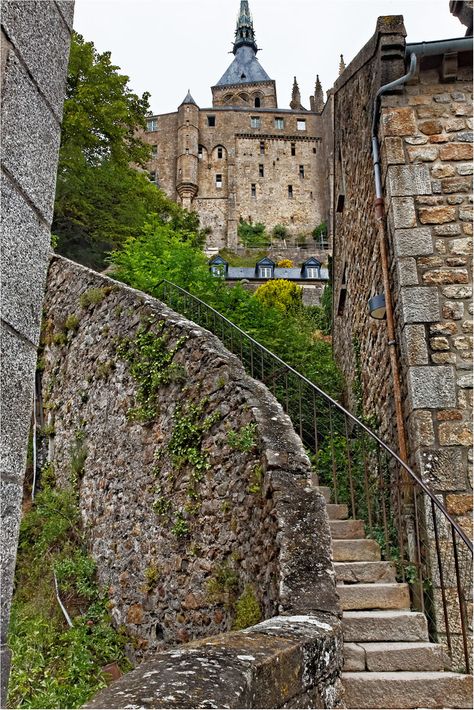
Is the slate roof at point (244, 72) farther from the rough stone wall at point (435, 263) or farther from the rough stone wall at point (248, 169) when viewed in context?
the rough stone wall at point (435, 263)

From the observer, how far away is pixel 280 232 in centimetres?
5328

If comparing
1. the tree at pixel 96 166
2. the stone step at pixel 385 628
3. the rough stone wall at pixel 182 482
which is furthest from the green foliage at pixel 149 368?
the tree at pixel 96 166

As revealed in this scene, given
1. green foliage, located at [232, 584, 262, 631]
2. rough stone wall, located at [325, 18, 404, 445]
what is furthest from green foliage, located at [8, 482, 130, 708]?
rough stone wall, located at [325, 18, 404, 445]

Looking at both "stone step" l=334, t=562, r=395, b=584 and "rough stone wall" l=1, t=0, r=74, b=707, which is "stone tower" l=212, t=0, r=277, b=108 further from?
"rough stone wall" l=1, t=0, r=74, b=707

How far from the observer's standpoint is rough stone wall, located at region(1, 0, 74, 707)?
186 centimetres

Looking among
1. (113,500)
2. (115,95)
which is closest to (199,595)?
(113,500)

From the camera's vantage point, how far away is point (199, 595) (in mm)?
4848

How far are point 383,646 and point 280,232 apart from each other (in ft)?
166

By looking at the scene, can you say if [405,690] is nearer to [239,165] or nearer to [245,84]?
[239,165]

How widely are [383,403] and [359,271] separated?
2.19 meters

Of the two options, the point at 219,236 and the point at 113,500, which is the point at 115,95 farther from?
the point at 219,236

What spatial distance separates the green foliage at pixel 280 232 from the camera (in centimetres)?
5328

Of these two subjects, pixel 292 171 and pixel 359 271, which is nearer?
pixel 359 271

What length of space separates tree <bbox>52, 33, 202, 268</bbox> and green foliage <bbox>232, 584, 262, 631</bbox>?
13.3 m
